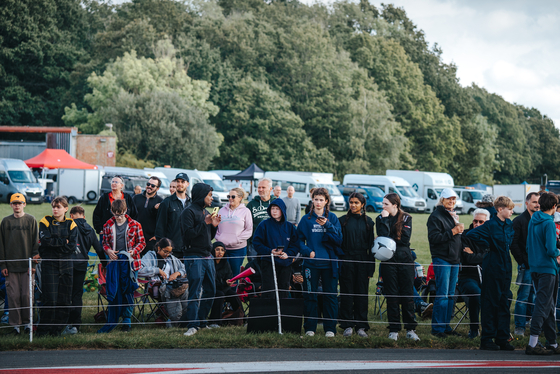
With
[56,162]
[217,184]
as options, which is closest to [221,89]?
[217,184]

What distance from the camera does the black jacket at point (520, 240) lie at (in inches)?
315

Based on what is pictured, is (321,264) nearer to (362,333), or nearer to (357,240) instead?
(357,240)

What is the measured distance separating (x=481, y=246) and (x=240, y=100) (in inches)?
1842

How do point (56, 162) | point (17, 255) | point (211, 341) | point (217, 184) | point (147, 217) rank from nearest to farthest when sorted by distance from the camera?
point (211, 341)
point (17, 255)
point (147, 217)
point (56, 162)
point (217, 184)

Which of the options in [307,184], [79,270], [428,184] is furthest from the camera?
[428,184]

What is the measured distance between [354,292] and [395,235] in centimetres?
92

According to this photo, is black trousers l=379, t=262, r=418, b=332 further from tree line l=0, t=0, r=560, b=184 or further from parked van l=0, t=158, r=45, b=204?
tree line l=0, t=0, r=560, b=184

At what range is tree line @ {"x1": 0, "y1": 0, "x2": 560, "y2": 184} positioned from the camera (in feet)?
156

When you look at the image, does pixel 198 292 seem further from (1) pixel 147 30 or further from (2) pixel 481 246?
(1) pixel 147 30

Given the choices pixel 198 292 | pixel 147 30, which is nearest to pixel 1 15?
pixel 147 30

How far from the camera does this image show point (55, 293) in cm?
718

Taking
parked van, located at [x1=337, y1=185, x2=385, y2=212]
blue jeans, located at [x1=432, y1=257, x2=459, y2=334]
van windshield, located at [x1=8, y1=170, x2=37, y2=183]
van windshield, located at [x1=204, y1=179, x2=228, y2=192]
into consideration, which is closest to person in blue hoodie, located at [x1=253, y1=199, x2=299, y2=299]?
blue jeans, located at [x1=432, y1=257, x2=459, y2=334]

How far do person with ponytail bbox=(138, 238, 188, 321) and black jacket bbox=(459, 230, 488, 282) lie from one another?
3.84 meters

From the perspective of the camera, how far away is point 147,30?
54.3 metres
